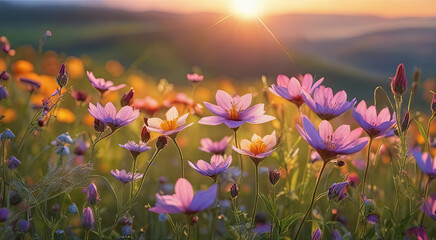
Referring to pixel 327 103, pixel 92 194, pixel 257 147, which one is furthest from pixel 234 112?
pixel 92 194

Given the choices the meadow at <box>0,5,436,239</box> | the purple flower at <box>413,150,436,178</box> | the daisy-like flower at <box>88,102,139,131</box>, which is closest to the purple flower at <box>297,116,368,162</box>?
the meadow at <box>0,5,436,239</box>

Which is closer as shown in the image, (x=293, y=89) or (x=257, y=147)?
(x=257, y=147)

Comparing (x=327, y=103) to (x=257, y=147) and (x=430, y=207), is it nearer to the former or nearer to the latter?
(x=257, y=147)

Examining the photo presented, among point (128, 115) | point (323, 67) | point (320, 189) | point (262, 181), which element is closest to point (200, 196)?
point (128, 115)

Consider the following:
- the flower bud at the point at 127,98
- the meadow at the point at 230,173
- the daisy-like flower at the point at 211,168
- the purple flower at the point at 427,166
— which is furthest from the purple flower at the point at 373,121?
the flower bud at the point at 127,98

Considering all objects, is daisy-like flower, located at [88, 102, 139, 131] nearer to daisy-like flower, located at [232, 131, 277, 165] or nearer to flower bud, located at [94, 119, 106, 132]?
flower bud, located at [94, 119, 106, 132]

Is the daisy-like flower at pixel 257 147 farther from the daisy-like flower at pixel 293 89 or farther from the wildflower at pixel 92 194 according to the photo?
the wildflower at pixel 92 194

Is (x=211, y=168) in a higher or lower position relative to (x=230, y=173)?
higher
